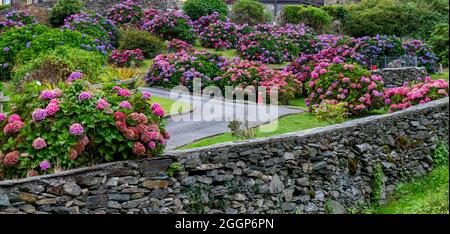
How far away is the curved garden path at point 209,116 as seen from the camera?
1267 cm

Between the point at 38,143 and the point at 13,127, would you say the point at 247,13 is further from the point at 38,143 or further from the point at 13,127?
the point at 38,143

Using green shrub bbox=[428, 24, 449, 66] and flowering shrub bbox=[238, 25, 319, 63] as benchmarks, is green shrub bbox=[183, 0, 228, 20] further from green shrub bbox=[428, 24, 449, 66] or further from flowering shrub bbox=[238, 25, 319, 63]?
green shrub bbox=[428, 24, 449, 66]

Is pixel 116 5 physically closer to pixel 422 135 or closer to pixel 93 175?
pixel 422 135

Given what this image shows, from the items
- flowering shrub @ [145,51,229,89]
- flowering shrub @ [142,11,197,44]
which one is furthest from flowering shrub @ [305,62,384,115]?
flowering shrub @ [142,11,197,44]

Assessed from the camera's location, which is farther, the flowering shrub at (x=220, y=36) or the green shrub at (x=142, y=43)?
the flowering shrub at (x=220, y=36)

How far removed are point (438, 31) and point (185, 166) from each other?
23439mm

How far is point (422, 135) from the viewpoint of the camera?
455 inches

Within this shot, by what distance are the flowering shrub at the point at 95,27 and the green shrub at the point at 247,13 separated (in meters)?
7.15

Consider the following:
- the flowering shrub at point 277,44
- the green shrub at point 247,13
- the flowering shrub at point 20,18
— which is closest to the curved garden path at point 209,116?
the flowering shrub at point 277,44

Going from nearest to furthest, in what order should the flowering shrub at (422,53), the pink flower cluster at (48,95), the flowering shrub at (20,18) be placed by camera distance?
the pink flower cluster at (48,95) < the flowering shrub at (422,53) < the flowering shrub at (20,18)

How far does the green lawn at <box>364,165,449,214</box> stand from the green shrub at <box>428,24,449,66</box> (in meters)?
15.2

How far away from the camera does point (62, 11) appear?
27859mm

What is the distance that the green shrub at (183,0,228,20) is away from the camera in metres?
29.8

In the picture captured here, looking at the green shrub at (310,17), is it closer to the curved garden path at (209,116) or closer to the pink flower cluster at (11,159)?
the curved garden path at (209,116)
